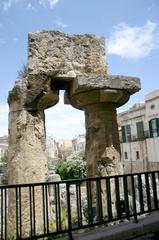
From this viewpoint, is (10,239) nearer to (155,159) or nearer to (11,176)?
A: (11,176)

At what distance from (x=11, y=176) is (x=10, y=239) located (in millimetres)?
1253

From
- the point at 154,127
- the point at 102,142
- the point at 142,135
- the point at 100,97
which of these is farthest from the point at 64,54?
the point at 142,135

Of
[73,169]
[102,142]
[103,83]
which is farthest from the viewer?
[73,169]

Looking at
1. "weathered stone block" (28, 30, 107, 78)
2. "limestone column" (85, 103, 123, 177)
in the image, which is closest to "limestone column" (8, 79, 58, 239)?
"weathered stone block" (28, 30, 107, 78)

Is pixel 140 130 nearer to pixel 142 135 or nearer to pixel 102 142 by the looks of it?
pixel 142 135

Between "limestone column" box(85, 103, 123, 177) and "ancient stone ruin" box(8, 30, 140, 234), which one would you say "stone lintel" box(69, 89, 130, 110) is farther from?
"limestone column" box(85, 103, 123, 177)

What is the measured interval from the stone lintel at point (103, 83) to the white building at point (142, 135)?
23570 millimetres

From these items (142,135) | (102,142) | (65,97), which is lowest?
(102,142)

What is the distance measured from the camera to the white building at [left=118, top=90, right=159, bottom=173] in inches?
1166

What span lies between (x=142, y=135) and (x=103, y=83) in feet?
87.6

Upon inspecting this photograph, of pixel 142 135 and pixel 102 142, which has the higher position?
pixel 142 135

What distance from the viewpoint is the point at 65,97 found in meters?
6.99

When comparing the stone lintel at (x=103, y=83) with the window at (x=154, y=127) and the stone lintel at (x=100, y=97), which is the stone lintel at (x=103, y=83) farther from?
the window at (x=154, y=127)

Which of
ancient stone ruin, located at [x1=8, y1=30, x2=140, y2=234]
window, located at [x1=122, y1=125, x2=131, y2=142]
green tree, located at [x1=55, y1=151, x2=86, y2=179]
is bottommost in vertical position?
green tree, located at [x1=55, y1=151, x2=86, y2=179]
